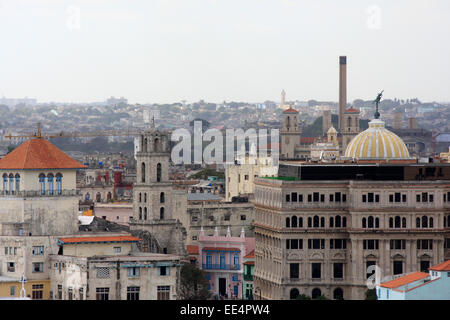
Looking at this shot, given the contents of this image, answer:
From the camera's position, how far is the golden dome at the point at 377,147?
394 ft

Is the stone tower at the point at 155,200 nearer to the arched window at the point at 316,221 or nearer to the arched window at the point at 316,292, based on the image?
the arched window at the point at 316,221

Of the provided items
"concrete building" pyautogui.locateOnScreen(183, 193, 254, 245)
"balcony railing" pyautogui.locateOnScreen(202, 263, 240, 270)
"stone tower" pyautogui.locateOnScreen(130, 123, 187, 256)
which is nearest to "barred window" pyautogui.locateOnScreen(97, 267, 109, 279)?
"stone tower" pyautogui.locateOnScreen(130, 123, 187, 256)

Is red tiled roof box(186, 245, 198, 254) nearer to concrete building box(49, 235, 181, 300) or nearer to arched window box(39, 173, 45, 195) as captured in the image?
arched window box(39, 173, 45, 195)

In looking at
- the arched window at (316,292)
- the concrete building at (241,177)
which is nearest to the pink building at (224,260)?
the arched window at (316,292)

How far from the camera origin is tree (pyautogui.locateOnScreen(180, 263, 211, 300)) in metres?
114

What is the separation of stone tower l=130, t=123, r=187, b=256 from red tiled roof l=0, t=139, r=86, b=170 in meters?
9.23

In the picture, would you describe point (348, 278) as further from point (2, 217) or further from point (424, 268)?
point (2, 217)

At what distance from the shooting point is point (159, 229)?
121 metres

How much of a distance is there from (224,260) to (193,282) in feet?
33.8

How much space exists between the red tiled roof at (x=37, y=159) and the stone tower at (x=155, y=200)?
923 centimetres

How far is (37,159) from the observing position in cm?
11181

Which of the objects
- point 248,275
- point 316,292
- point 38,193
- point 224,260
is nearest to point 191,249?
point 224,260
